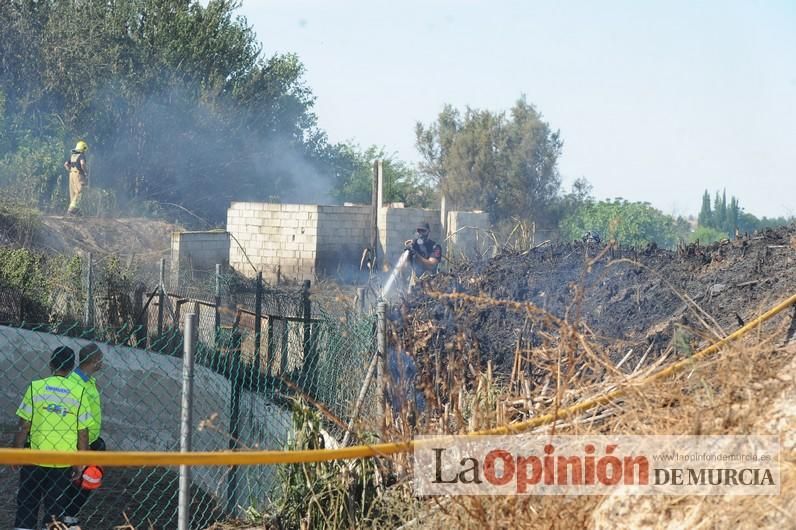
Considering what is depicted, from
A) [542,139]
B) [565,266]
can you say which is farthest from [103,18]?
[565,266]

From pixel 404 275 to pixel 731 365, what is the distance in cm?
948

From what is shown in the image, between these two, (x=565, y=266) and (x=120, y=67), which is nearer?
(x=565, y=266)

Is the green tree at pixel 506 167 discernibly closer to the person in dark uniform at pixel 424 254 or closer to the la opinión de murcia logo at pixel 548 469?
the person in dark uniform at pixel 424 254

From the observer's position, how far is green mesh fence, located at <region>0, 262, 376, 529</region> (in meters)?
5.60

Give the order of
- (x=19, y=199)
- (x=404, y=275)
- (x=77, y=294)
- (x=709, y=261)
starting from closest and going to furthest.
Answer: (x=709, y=261)
(x=77, y=294)
(x=404, y=275)
(x=19, y=199)

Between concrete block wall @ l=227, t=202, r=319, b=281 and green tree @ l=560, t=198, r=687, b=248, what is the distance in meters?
11.8

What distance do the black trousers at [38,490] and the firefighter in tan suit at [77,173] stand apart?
14.7 metres

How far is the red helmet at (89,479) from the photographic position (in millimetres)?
4811

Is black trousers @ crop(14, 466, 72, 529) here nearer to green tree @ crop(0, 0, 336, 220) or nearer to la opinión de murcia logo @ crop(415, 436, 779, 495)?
la opinión de murcia logo @ crop(415, 436, 779, 495)

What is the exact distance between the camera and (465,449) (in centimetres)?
349

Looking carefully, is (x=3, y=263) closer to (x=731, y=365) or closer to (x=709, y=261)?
(x=709, y=261)

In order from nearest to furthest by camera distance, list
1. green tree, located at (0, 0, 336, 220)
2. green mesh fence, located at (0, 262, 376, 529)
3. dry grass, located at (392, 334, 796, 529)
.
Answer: dry grass, located at (392, 334, 796, 529) → green mesh fence, located at (0, 262, 376, 529) → green tree, located at (0, 0, 336, 220)

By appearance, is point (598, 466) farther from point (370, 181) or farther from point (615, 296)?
point (370, 181)

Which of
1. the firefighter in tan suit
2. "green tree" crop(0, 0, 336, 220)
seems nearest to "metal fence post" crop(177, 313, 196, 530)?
the firefighter in tan suit
